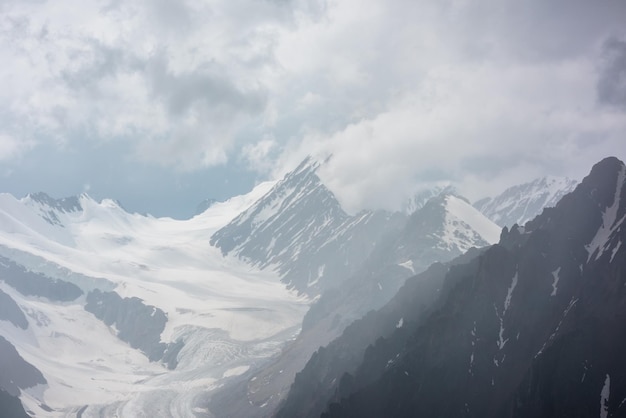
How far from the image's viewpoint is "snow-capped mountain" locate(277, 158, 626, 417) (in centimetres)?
14500

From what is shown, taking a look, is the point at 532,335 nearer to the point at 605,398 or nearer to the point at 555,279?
the point at 555,279

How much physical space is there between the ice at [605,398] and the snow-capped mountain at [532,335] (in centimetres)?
19

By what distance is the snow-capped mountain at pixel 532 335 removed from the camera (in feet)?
476

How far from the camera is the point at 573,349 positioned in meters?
147

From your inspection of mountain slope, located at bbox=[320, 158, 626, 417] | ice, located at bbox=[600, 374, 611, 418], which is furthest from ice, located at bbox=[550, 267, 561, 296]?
ice, located at bbox=[600, 374, 611, 418]

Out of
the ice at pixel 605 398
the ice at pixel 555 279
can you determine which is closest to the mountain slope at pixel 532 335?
the ice at pixel 605 398

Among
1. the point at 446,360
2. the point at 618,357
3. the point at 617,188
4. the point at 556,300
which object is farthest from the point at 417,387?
the point at 617,188

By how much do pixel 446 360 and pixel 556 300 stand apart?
28.9m

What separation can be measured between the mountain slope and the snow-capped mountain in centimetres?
24

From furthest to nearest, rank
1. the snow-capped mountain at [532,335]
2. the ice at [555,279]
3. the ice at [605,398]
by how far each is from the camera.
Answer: the ice at [555,279] → the snow-capped mountain at [532,335] → the ice at [605,398]

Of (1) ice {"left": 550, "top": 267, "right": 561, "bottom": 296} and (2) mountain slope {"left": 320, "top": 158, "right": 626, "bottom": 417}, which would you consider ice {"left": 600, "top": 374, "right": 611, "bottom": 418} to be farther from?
(1) ice {"left": 550, "top": 267, "right": 561, "bottom": 296}

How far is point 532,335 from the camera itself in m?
167

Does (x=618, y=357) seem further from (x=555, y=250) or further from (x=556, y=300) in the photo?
(x=555, y=250)

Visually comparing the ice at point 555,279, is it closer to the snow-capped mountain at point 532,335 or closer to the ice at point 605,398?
the snow-capped mountain at point 532,335
